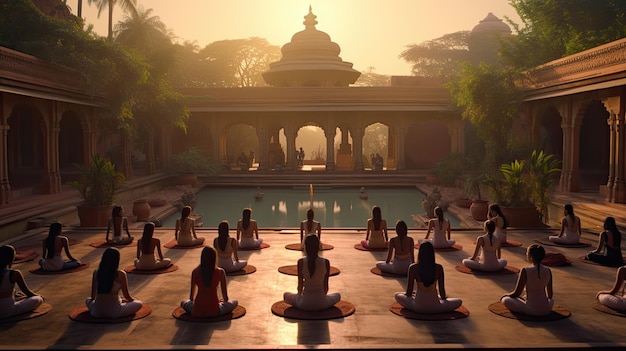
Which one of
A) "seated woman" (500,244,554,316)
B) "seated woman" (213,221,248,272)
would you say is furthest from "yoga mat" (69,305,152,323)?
"seated woman" (500,244,554,316)

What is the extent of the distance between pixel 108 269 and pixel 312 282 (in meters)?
2.24

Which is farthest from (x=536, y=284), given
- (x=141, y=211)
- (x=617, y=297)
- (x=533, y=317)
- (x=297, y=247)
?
(x=141, y=211)

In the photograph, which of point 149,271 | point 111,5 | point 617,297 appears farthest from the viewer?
point 111,5

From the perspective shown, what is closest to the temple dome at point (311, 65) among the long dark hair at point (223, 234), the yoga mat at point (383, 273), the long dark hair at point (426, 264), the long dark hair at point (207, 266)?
the yoga mat at point (383, 273)

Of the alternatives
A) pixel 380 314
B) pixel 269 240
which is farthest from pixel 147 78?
pixel 380 314

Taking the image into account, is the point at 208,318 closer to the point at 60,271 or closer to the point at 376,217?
the point at 60,271

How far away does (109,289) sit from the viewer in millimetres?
6176

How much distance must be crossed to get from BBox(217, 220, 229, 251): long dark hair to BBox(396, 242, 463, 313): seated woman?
9.07 ft

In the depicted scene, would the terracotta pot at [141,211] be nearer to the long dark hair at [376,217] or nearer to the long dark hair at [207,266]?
the long dark hair at [376,217]

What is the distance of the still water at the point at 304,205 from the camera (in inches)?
677

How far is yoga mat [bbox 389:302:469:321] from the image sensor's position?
624cm

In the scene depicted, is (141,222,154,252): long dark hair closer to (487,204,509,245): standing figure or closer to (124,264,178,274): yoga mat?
(124,264,178,274): yoga mat

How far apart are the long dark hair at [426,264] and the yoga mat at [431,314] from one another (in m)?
0.37

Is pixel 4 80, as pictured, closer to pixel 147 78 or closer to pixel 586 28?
pixel 147 78
